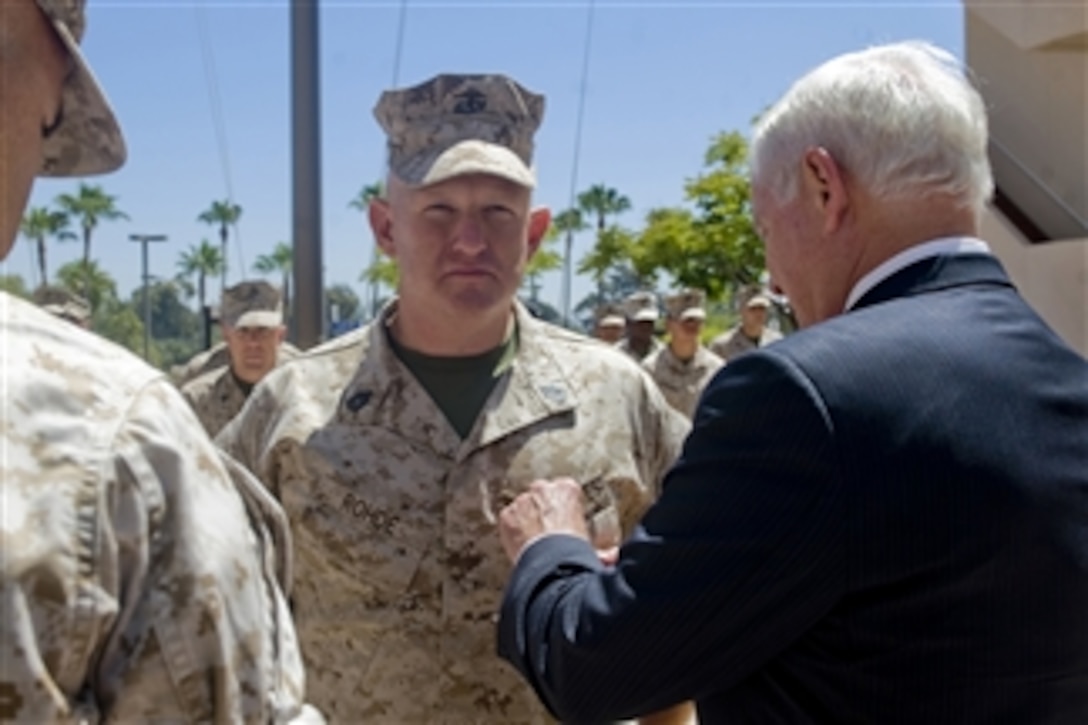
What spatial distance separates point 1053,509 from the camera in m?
1.76

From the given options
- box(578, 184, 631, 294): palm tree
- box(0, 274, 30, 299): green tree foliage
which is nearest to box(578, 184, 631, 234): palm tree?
box(578, 184, 631, 294): palm tree

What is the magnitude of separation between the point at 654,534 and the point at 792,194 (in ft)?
1.82

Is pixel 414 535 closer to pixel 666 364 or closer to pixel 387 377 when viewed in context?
pixel 387 377

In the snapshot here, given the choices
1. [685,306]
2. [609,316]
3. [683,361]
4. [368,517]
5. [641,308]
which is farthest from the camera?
[609,316]

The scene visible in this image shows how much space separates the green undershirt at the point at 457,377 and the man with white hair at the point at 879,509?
3.12 feet

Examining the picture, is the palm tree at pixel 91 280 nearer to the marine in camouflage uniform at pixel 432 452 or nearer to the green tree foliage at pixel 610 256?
the green tree foliage at pixel 610 256

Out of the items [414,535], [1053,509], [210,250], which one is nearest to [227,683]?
[1053,509]

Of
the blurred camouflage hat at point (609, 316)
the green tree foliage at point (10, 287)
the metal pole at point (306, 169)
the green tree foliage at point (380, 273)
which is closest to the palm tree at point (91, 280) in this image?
the green tree foliage at point (380, 273)

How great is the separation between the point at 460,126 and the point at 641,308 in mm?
11422

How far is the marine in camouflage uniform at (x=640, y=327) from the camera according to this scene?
13.9 meters

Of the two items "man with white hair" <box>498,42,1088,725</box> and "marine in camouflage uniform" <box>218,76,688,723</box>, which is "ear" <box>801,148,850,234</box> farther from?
"marine in camouflage uniform" <box>218,76,688,723</box>

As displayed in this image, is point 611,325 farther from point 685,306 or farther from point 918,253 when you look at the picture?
point 918,253

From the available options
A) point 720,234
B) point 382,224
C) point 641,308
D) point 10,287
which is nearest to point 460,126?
Result: point 382,224

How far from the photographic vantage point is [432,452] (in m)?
2.75
